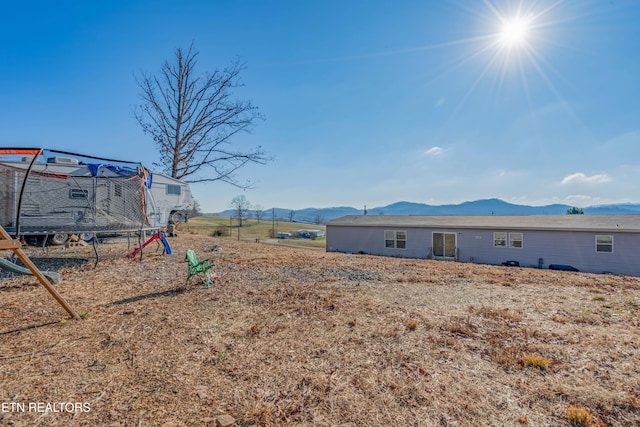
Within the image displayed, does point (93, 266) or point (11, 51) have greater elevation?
point (11, 51)

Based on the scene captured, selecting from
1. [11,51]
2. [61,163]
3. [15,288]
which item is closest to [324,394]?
[15,288]

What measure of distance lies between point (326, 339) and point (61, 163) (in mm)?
7780

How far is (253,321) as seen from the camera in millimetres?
3945

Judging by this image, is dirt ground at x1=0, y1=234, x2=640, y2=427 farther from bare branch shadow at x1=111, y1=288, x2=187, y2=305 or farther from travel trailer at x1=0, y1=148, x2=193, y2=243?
travel trailer at x1=0, y1=148, x2=193, y2=243

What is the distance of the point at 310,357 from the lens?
9.94 ft

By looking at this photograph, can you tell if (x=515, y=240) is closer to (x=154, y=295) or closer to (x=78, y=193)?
(x=154, y=295)

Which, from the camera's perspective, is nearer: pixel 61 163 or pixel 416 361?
pixel 416 361

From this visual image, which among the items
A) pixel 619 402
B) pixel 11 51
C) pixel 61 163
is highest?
pixel 11 51

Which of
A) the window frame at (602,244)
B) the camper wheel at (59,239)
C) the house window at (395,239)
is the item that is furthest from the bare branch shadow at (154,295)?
the window frame at (602,244)

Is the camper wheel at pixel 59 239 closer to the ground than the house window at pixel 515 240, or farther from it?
farther from it

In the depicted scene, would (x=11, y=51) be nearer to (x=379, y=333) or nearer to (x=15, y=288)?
(x=15, y=288)

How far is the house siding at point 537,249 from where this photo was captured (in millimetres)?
15023

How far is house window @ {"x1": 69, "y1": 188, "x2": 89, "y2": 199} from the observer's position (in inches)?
265

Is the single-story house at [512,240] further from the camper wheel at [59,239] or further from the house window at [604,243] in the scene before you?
the camper wheel at [59,239]
